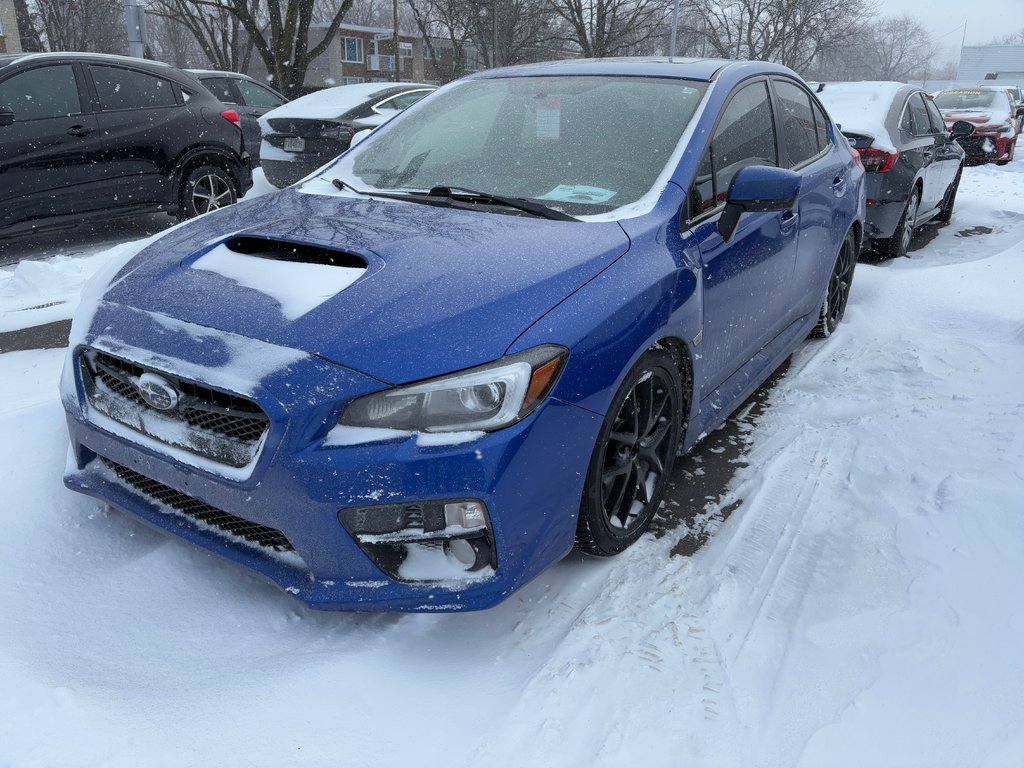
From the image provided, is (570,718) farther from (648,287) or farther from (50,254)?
(50,254)

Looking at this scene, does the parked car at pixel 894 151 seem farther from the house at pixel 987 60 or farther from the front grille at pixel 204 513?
the house at pixel 987 60

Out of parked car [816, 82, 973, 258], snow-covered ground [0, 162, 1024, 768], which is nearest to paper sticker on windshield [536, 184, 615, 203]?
snow-covered ground [0, 162, 1024, 768]

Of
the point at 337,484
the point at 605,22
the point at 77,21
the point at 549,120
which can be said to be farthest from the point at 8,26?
the point at 337,484

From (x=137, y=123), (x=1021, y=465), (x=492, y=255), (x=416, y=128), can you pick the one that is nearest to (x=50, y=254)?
(x=137, y=123)

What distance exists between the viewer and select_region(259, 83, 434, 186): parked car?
28.8ft

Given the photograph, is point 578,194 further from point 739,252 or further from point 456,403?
point 456,403

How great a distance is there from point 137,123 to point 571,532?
21.2 ft

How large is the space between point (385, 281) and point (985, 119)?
18795 millimetres

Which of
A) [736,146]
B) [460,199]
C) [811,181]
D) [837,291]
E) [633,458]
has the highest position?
[736,146]

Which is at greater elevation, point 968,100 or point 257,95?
point 257,95

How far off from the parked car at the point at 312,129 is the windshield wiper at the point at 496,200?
5797 mm

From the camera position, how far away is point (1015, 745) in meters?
1.98

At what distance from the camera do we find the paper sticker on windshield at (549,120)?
3301 millimetres

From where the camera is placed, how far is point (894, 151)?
22.5ft
